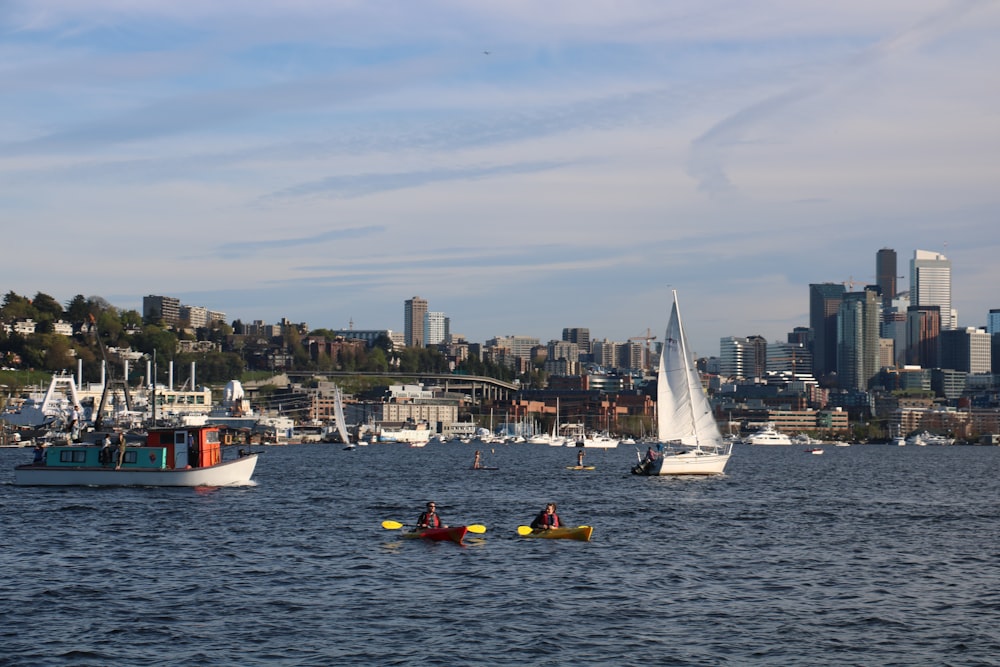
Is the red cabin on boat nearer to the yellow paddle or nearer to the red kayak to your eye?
the yellow paddle

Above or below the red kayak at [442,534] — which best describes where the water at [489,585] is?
below

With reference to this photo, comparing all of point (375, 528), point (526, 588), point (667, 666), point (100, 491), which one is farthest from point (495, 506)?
point (667, 666)

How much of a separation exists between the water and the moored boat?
2720 mm

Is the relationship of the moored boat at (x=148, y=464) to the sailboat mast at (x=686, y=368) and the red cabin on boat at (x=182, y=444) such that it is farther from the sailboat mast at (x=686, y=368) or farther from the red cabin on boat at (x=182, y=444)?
the sailboat mast at (x=686, y=368)

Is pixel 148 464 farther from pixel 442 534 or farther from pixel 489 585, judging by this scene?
pixel 489 585

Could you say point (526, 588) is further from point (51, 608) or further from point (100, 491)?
point (100, 491)

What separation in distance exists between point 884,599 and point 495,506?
122 ft

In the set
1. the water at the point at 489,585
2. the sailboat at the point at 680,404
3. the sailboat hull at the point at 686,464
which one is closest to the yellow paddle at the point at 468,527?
the water at the point at 489,585

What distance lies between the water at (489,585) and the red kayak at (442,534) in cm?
61

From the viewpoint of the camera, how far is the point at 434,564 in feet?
157

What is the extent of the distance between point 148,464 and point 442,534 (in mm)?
31681

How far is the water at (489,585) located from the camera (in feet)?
109

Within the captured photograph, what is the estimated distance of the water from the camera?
109ft

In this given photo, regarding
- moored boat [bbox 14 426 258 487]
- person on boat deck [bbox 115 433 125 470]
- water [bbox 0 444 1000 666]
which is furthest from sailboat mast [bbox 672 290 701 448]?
person on boat deck [bbox 115 433 125 470]
